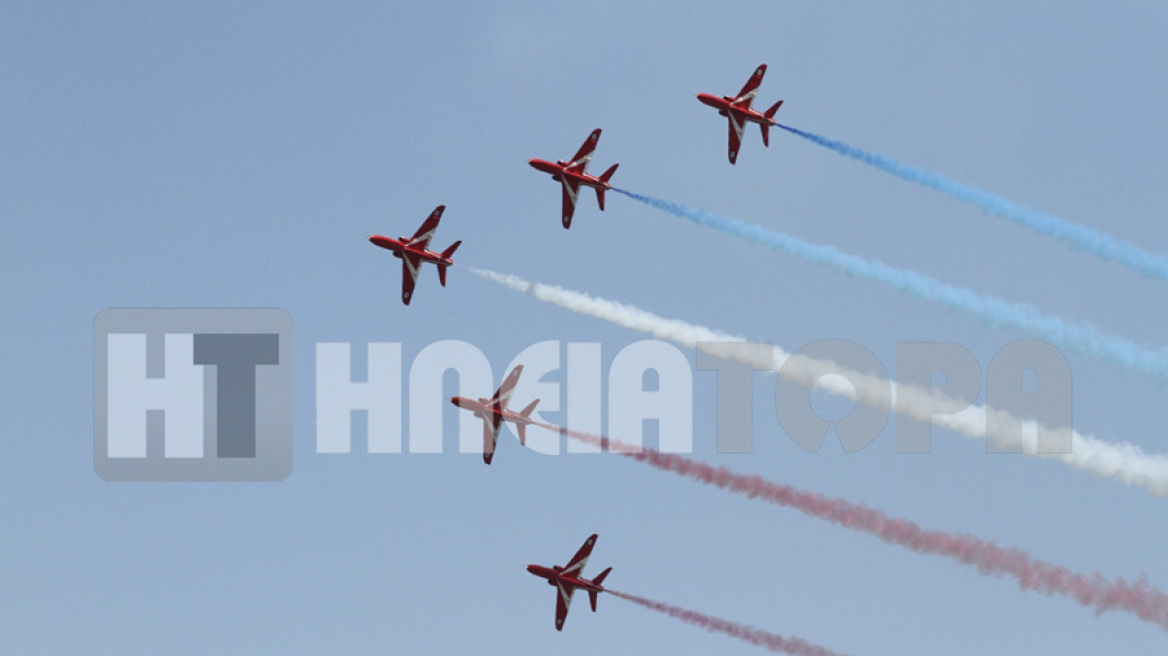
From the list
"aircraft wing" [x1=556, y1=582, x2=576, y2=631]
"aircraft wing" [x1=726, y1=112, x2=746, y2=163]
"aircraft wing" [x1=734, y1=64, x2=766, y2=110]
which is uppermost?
"aircraft wing" [x1=734, y1=64, x2=766, y2=110]

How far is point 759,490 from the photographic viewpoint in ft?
326

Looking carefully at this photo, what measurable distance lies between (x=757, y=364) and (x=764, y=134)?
1765 cm

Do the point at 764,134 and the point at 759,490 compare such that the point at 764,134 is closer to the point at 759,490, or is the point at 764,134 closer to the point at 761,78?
the point at 761,78

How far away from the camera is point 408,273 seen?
116m

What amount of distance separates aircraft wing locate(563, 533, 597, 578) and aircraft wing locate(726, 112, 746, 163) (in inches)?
1005

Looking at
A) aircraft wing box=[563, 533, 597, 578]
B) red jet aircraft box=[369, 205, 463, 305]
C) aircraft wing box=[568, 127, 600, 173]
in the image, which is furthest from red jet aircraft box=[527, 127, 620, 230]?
aircraft wing box=[563, 533, 597, 578]

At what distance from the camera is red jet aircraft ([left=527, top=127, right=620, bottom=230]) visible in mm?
112438

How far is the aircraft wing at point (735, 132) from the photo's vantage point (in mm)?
Result: 114062

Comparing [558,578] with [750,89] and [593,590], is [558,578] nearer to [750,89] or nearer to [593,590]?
[593,590]

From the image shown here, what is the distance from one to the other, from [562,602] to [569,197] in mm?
25008

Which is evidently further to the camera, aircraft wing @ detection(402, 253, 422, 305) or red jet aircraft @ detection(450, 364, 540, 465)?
aircraft wing @ detection(402, 253, 422, 305)

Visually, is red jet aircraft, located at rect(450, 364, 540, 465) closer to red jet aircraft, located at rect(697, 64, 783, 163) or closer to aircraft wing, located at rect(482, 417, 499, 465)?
aircraft wing, located at rect(482, 417, 499, 465)

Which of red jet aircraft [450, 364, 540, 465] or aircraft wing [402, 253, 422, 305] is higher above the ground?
aircraft wing [402, 253, 422, 305]

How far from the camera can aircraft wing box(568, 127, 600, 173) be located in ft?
375
